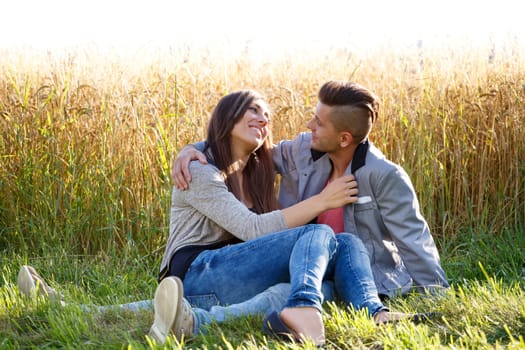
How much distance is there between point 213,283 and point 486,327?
110cm

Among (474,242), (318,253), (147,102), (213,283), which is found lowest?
(474,242)

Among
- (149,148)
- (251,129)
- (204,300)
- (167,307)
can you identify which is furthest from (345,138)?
(149,148)

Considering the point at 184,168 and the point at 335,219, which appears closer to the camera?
the point at 184,168

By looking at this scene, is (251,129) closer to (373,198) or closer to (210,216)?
(210,216)

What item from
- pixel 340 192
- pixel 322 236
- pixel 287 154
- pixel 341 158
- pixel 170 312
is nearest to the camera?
pixel 170 312

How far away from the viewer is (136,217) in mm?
4617

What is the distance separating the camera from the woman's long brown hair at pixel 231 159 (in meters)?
3.39

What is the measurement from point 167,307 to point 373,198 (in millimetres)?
1118

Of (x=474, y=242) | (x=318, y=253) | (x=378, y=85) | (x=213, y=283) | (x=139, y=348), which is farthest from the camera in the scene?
(x=378, y=85)

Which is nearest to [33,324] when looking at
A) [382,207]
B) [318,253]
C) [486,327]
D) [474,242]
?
[318,253]

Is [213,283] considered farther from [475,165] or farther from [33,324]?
[475,165]

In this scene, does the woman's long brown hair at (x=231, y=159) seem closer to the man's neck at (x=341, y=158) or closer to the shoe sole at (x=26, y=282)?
the man's neck at (x=341, y=158)

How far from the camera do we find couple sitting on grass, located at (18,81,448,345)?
3125 millimetres

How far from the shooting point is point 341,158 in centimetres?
353
